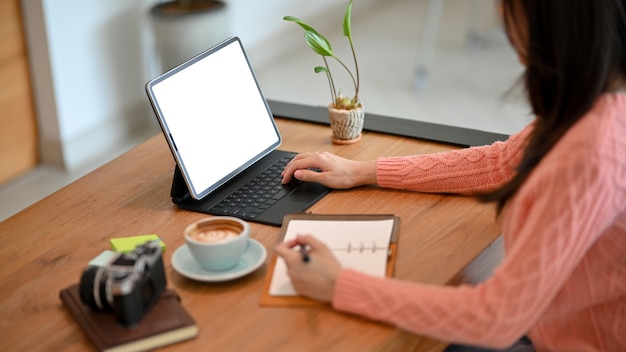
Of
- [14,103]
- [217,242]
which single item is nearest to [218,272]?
[217,242]

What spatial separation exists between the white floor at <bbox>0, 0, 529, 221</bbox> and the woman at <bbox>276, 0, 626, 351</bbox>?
2091mm

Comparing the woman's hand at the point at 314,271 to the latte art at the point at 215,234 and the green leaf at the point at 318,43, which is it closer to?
the latte art at the point at 215,234

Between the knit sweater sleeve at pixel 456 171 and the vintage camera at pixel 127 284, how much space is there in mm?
554

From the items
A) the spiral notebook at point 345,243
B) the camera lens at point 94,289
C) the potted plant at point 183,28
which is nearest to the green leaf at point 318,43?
the spiral notebook at point 345,243

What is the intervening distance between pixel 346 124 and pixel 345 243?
46 centimetres

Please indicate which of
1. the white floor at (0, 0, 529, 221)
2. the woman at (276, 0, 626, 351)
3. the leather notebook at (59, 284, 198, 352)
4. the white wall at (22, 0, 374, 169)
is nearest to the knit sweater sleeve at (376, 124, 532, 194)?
the woman at (276, 0, 626, 351)

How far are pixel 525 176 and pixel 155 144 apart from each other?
35.4 inches

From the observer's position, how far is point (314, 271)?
1240mm

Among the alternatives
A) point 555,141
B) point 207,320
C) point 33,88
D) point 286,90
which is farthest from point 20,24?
point 555,141

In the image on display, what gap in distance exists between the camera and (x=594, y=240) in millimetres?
1174

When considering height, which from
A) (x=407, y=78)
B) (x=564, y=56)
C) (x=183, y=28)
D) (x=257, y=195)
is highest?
(x=564, y=56)

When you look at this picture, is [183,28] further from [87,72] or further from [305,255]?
[305,255]

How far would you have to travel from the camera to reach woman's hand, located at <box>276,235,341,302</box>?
4.03 ft

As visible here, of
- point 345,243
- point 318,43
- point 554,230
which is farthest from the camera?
point 318,43
